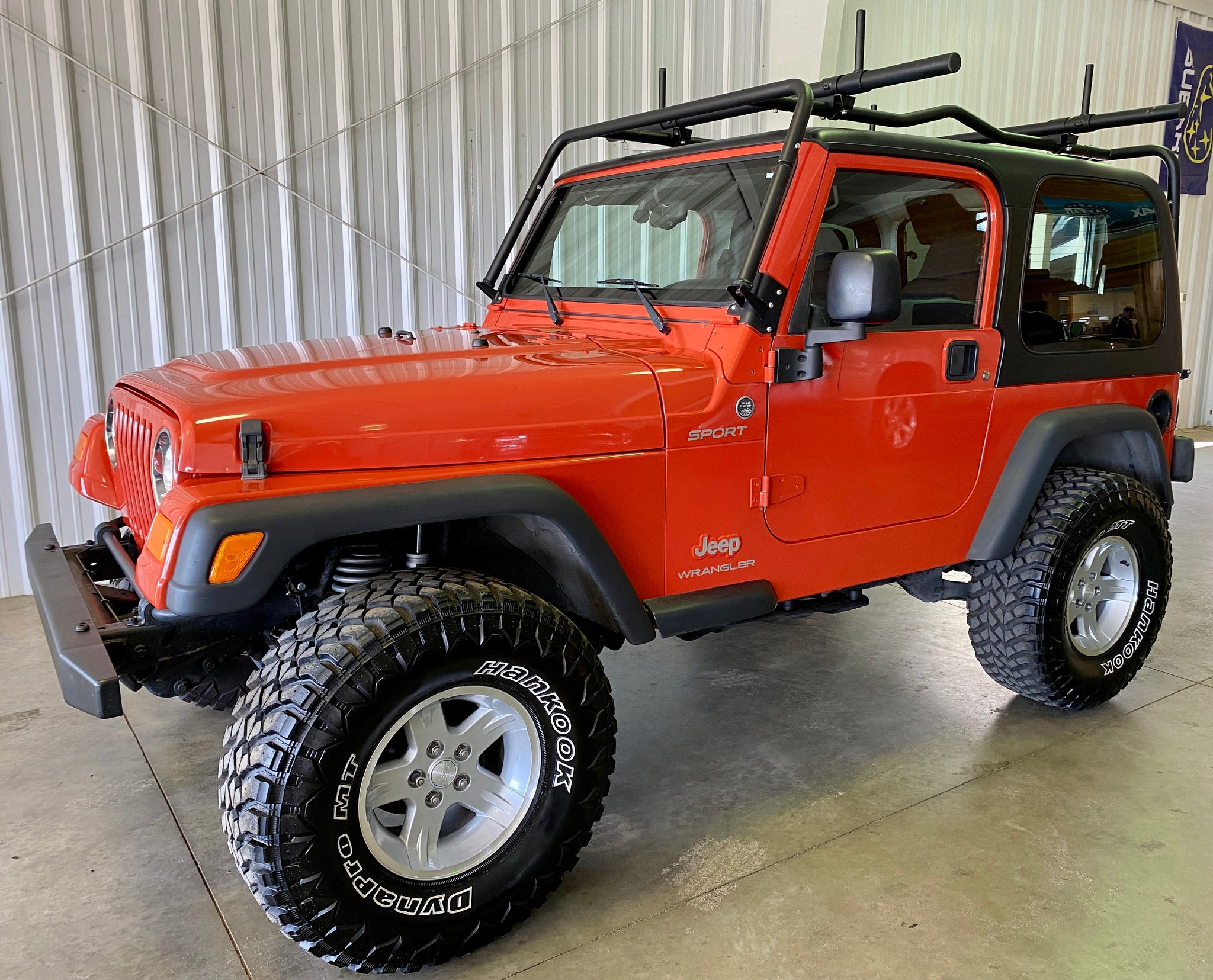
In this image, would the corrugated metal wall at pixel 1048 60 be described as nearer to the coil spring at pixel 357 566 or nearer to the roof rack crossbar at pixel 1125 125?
the roof rack crossbar at pixel 1125 125

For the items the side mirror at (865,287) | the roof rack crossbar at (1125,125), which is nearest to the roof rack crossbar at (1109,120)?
the roof rack crossbar at (1125,125)

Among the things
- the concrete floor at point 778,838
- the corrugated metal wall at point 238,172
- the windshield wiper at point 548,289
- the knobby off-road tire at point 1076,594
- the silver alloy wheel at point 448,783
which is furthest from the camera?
the corrugated metal wall at point 238,172

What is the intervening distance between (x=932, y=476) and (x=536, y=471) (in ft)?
4.44

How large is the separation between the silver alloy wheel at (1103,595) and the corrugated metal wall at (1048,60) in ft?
14.4

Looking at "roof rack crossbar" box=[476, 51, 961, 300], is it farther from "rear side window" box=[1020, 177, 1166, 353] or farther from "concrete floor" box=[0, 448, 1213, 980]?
"concrete floor" box=[0, 448, 1213, 980]

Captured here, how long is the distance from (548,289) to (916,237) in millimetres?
1175

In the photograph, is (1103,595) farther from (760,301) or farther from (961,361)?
(760,301)

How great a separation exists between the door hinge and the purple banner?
9006mm

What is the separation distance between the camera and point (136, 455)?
2398 mm

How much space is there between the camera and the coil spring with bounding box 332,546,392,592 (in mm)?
2287

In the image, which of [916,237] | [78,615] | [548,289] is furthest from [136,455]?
[916,237]

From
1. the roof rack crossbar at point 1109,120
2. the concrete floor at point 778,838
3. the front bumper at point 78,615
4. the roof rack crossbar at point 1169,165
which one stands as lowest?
the concrete floor at point 778,838

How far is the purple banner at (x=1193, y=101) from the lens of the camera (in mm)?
9688

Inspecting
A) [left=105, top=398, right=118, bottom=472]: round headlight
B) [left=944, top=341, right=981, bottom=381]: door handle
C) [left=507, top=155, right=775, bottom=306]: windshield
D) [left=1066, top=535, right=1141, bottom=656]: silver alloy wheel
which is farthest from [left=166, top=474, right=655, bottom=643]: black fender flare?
[left=1066, top=535, right=1141, bottom=656]: silver alloy wheel
